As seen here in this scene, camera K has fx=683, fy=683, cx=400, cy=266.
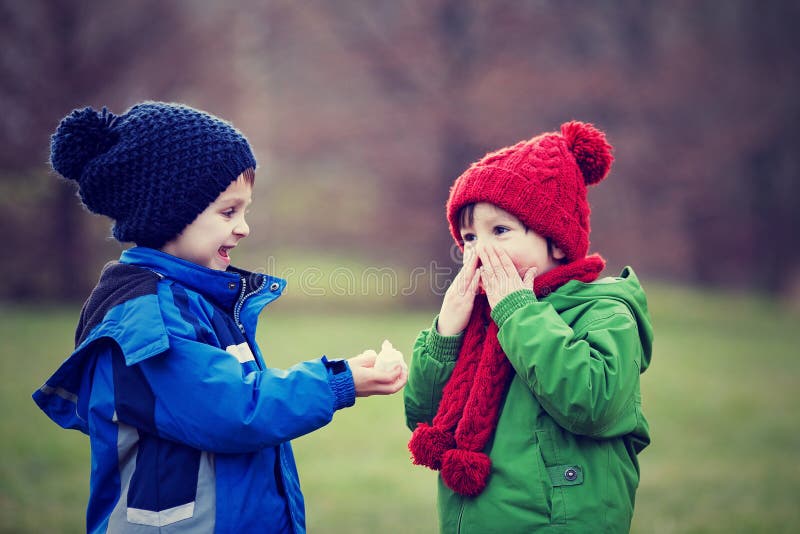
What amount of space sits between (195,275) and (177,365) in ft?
1.06

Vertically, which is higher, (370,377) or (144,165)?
(144,165)

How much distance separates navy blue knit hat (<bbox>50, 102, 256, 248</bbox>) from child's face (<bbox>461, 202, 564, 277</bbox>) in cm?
87

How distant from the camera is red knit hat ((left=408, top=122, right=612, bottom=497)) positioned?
221 cm

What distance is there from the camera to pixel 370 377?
213 centimetres

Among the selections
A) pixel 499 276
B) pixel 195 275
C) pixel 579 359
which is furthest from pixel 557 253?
pixel 195 275

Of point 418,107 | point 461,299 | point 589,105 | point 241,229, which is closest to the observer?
point 241,229

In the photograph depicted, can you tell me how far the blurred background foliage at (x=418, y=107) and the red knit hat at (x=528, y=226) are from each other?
13.5 metres

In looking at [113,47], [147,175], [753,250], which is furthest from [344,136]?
[147,175]

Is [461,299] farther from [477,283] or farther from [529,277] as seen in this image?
[529,277]

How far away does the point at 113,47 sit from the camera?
14305mm

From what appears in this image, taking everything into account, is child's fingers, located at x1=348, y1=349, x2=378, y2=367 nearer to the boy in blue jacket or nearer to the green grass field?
the boy in blue jacket

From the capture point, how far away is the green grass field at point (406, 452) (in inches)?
181

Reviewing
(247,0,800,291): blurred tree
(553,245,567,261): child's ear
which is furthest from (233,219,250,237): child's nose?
(247,0,800,291): blurred tree

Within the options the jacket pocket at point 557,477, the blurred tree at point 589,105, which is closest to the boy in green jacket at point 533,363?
the jacket pocket at point 557,477
